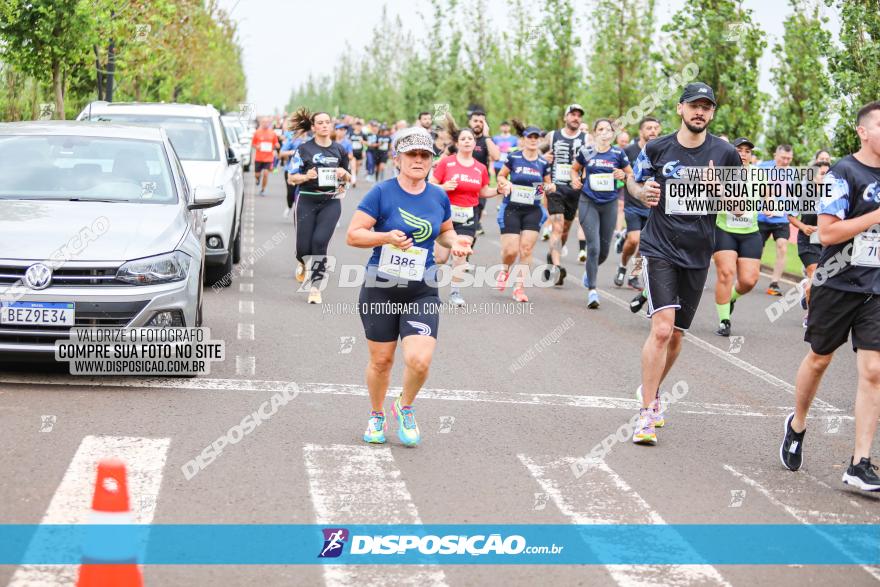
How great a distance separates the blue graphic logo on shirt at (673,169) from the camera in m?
8.41

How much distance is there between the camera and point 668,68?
26016 millimetres

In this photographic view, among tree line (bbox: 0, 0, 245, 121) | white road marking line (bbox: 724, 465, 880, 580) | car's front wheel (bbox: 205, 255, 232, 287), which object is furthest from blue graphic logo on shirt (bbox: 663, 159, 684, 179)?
tree line (bbox: 0, 0, 245, 121)

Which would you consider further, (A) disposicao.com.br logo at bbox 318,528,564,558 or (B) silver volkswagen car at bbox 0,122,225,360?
(B) silver volkswagen car at bbox 0,122,225,360

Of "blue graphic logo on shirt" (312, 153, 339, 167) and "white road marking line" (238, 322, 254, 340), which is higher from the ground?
"blue graphic logo on shirt" (312, 153, 339, 167)

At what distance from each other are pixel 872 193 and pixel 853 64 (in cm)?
1206

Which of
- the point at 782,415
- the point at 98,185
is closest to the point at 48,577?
the point at 98,185

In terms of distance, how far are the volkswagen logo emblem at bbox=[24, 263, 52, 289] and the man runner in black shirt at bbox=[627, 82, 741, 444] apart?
397 centimetres

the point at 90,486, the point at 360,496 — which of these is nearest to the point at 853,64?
the point at 360,496

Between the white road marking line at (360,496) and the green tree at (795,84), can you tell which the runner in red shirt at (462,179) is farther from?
the green tree at (795,84)

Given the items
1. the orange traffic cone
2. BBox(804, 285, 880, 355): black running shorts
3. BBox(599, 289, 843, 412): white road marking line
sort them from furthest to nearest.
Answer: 1. BBox(599, 289, 843, 412): white road marking line
2. BBox(804, 285, 880, 355): black running shorts
3. the orange traffic cone

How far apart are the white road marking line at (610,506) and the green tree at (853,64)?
12.2m

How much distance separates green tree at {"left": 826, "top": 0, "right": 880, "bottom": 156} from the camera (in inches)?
704

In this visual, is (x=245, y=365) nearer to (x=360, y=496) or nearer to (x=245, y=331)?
(x=245, y=331)

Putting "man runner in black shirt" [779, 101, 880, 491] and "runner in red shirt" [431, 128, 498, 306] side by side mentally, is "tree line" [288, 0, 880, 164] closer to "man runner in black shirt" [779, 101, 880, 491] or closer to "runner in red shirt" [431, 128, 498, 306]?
"runner in red shirt" [431, 128, 498, 306]
